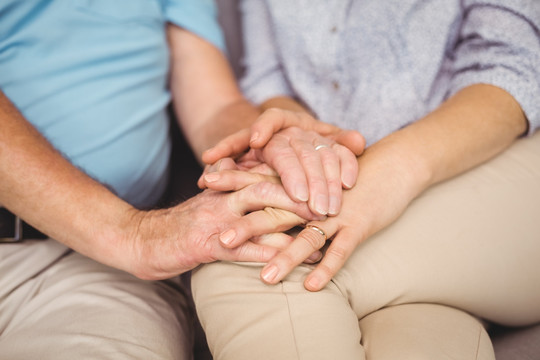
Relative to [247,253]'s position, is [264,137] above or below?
above

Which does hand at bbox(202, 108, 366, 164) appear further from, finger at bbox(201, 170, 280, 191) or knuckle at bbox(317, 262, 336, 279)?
knuckle at bbox(317, 262, 336, 279)

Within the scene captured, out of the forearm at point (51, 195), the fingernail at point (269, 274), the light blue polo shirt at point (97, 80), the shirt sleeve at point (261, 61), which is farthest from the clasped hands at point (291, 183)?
the shirt sleeve at point (261, 61)

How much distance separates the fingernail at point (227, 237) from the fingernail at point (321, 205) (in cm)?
13

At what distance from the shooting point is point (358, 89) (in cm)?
98

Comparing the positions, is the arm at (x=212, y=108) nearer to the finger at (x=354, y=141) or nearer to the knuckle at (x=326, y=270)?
the finger at (x=354, y=141)

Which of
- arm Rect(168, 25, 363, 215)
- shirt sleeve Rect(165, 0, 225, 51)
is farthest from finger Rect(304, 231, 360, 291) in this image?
shirt sleeve Rect(165, 0, 225, 51)

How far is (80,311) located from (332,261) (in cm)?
43

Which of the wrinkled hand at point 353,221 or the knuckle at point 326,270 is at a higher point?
the wrinkled hand at point 353,221

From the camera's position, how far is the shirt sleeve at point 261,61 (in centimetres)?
114

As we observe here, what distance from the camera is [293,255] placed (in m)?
0.60

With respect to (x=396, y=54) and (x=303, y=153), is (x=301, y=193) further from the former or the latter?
(x=396, y=54)

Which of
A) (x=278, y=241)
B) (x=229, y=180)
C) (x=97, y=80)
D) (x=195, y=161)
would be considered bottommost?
(x=195, y=161)

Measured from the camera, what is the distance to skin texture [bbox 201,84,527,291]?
1.99 feet

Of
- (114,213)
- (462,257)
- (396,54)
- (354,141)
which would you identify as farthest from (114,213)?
(396,54)
